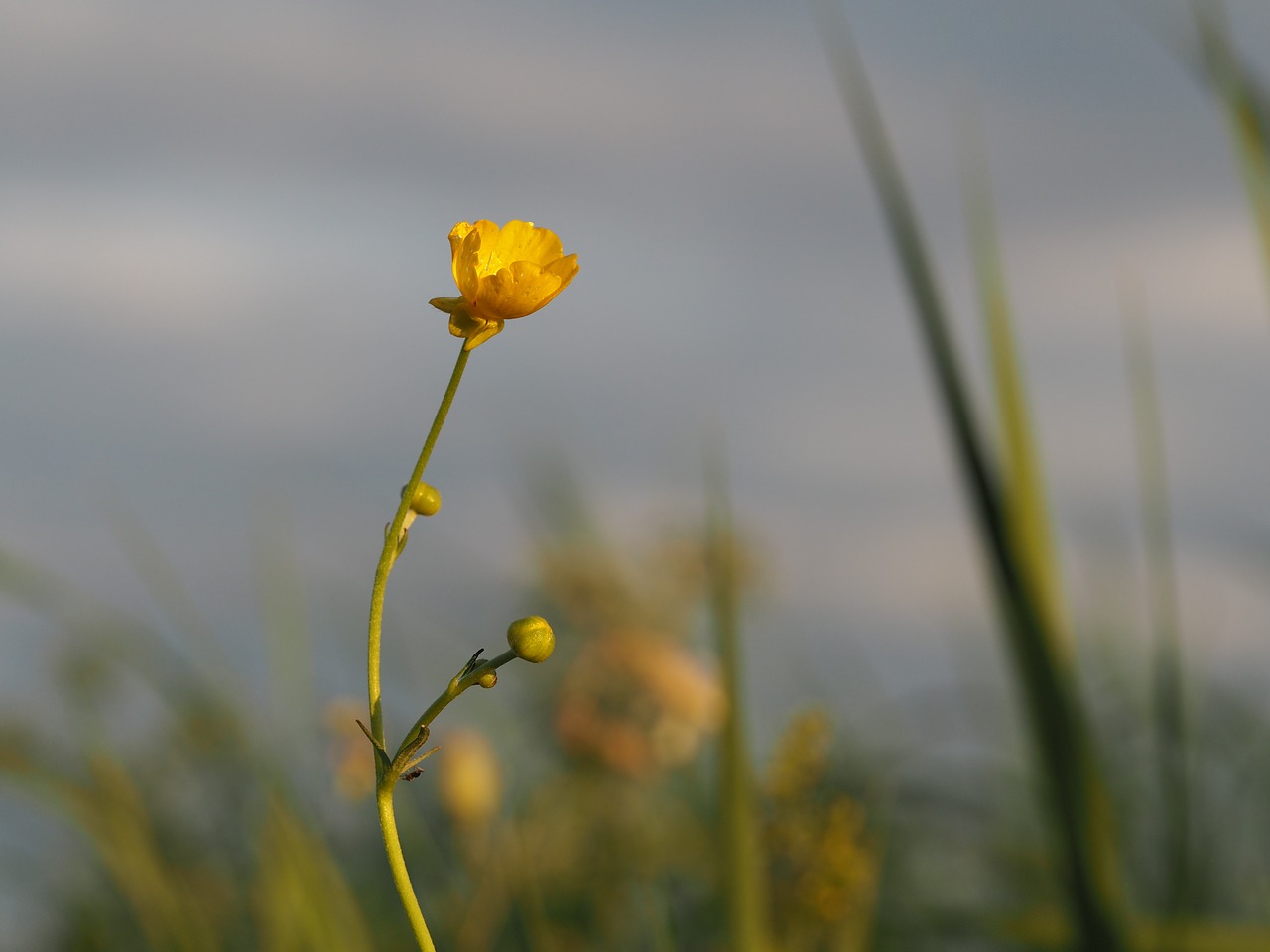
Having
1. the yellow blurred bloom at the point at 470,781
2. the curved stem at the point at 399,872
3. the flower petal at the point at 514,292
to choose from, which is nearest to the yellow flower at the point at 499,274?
Result: the flower petal at the point at 514,292

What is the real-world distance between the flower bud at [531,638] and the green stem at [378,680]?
0.03 meters

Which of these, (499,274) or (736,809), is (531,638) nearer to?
(499,274)

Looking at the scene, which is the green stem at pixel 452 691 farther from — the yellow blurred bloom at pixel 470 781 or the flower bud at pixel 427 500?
the yellow blurred bloom at pixel 470 781

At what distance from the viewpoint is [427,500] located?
0.34 m

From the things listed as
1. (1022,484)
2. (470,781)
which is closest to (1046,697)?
(1022,484)

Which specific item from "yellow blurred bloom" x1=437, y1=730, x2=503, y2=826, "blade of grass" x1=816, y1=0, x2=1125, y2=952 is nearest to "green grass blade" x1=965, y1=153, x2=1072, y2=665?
"blade of grass" x1=816, y1=0, x2=1125, y2=952

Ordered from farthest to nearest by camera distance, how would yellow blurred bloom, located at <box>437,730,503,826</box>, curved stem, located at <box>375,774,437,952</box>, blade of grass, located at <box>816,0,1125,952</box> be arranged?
yellow blurred bloom, located at <box>437,730,503,826</box> → blade of grass, located at <box>816,0,1125,952</box> → curved stem, located at <box>375,774,437,952</box>

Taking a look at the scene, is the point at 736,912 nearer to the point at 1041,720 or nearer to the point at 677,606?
the point at 1041,720

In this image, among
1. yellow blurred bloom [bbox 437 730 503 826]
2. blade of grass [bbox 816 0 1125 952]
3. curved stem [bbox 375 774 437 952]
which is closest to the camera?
curved stem [bbox 375 774 437 952]

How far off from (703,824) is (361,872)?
79 centimetres

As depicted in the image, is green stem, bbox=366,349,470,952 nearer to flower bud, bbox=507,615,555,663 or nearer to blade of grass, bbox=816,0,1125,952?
flower bud, bbox=507,615,555,663

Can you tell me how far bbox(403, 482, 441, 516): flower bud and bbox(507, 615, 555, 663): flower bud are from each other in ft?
0.14

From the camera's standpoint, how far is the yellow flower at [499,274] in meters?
0.33

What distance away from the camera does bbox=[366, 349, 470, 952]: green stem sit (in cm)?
27
